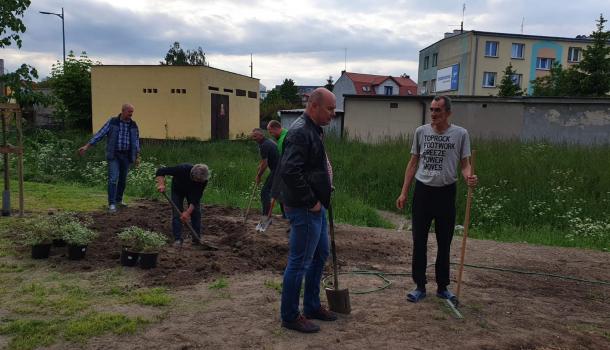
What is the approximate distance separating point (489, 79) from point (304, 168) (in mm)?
45664

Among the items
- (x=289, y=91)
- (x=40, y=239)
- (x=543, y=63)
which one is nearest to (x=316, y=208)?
(x=40, y=239)

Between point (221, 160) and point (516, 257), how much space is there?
10931mm

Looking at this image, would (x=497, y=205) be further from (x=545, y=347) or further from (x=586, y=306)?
(x=545, y=347)

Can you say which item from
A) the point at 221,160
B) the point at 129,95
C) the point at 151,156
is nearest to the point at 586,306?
the point at 221,160

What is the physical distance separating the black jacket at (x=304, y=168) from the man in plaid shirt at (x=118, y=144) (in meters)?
5.57

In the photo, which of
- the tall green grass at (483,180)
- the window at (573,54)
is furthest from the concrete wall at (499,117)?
the window at (573,54)

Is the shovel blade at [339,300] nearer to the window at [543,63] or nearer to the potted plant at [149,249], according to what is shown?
the potted plant at [149,249]

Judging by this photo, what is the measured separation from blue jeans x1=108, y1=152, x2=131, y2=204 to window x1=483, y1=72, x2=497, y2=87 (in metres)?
42.1

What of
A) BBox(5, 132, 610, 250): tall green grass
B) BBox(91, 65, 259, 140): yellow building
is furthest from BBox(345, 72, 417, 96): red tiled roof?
BBox(5, 132, 610, 250): tall green grass

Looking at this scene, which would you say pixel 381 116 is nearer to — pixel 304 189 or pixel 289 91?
pixel 304 189

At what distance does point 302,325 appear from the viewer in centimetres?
392

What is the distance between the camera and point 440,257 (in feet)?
15.6

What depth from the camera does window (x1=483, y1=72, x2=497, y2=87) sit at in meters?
45.0

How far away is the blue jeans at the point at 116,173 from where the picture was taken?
8.44 metres
